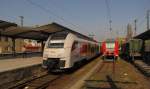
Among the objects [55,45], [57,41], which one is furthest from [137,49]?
[55,45]

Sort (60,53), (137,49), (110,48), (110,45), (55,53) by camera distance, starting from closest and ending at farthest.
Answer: (60,53) → (55,53) → (110,48) → (110,45) → (137,49)

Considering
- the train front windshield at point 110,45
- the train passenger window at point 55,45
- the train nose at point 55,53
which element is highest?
the train front windshield at point 110,45

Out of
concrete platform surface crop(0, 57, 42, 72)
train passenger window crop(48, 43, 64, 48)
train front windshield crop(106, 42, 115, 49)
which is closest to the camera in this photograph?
concrete platform surface crop(0, 57, 42, 72)

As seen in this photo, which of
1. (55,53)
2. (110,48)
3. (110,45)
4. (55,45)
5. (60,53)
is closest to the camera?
(60,53)

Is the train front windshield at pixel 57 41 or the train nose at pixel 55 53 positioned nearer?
the train nose at pixel 55 53

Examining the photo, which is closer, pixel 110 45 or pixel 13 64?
pixel 13 64

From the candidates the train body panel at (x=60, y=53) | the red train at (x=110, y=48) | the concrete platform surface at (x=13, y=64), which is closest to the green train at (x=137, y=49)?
the red train at (x=110, y=48)

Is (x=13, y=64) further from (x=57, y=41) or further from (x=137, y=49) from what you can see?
(x=137, y=49)

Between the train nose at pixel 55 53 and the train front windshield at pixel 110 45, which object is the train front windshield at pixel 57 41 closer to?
the train nose at pixel 55 53

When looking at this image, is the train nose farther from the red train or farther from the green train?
the green train

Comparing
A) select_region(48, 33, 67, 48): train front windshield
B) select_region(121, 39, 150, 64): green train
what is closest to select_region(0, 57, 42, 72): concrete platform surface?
select_region(48, 33, 67, 48): train front windshield

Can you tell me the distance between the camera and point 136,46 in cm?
3716

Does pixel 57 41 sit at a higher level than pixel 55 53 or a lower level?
higher

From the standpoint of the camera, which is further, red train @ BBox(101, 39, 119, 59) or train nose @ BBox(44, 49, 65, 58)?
red train @ BBox(101, 39, 119, 59)
